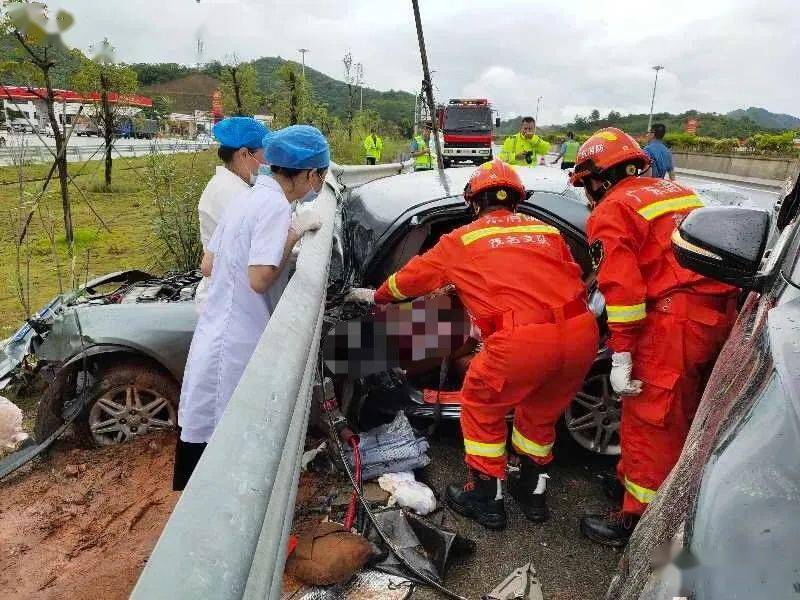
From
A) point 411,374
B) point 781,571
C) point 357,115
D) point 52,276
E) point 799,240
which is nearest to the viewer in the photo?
point 781,571

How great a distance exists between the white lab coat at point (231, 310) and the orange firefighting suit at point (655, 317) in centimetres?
137

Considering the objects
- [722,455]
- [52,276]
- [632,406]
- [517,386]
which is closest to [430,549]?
[517,386]

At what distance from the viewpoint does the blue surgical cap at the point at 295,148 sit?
7.84ft

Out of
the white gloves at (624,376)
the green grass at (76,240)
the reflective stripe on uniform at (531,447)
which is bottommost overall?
the green grass at (76,240)

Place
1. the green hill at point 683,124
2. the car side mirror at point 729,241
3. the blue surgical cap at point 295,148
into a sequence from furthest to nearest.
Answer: the green hill at point 683,124 → the blue surgical cap at point 295,148 → the car side mirror at point 729,241

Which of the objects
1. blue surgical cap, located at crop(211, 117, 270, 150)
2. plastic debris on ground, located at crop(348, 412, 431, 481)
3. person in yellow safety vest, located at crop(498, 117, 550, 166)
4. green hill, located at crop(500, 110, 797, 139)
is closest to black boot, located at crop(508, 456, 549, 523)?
plastic debris on ground, located at crop(348, 412, 431, 481)

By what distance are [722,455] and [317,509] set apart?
75.7 inches

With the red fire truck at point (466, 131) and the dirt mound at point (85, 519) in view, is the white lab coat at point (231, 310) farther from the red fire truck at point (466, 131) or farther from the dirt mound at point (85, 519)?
the red fire truck at point (466, 131)

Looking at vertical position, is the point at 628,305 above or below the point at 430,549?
above

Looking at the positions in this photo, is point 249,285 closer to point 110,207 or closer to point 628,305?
point 628,305

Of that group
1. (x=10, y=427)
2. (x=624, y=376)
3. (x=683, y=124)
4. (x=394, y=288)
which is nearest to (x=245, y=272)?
(x=394, y=288)

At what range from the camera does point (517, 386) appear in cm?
259

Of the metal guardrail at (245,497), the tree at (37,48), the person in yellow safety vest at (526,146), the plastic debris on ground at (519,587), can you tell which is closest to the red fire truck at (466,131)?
the person in yellow safety vest at (526,146)

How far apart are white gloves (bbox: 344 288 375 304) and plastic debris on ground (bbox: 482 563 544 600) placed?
141 cm
